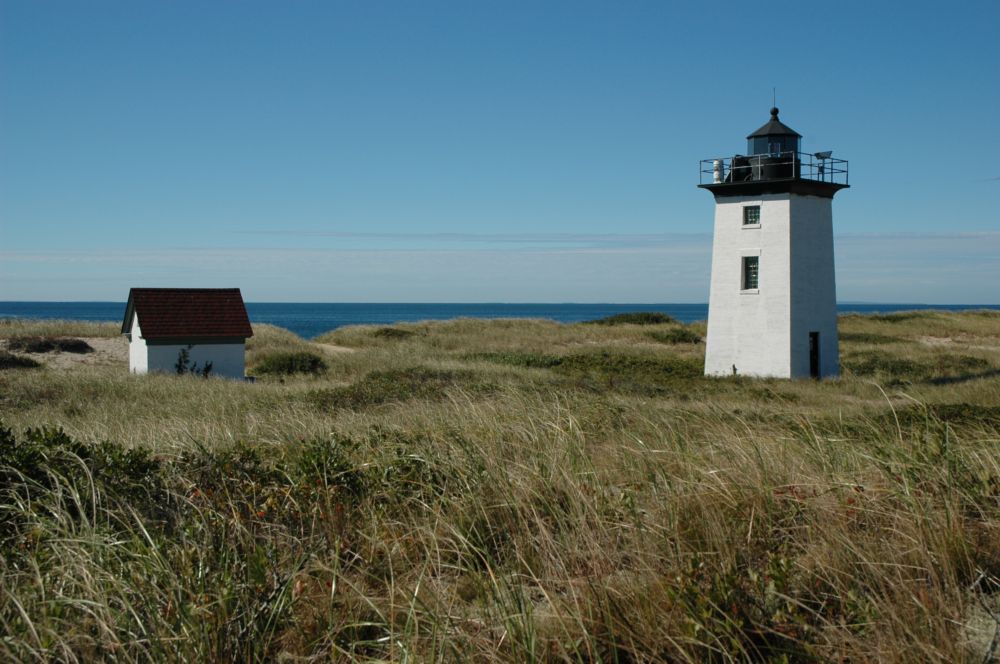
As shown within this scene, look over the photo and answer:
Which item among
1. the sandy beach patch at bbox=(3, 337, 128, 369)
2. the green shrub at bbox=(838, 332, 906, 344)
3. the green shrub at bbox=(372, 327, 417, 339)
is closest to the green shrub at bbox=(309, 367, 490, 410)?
the sandy beach patch at bbox=(3, 337, 128, 369)

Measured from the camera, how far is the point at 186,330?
2572cm

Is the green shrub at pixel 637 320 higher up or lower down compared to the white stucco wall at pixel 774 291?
lower down

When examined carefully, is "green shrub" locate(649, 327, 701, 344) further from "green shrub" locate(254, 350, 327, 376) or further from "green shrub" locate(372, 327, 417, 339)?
"green shrub" locate(254, 350, 327, 376)

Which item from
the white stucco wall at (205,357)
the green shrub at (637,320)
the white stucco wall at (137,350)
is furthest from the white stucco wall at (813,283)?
the green shrub at (637,320)

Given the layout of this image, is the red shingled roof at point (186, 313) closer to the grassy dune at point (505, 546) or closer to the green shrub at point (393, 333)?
the green shrub at point (393, 333)

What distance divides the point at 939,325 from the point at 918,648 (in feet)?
182

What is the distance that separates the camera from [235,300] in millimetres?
27328

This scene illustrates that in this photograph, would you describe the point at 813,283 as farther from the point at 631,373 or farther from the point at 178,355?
the point at 178,355

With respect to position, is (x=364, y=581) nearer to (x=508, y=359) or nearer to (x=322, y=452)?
(x=322, y=452)

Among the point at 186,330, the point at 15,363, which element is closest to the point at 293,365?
the point at 186,330

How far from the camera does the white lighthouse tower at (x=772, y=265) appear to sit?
24.4 metres

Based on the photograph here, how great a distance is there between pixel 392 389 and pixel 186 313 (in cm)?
1238

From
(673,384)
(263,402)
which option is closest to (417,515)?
(263,402)

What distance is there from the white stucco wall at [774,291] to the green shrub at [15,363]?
21.9 metres
